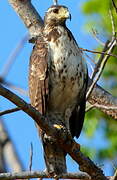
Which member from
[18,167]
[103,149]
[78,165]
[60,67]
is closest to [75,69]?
[60,67]

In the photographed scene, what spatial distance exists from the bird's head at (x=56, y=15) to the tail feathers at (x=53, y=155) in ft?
4.30

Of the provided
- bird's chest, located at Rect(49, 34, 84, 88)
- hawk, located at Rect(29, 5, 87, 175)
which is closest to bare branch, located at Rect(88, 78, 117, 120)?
hawk, located at Rect(29, 5, 87, 175)

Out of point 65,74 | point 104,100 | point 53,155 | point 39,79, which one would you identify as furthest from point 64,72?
point 53,155

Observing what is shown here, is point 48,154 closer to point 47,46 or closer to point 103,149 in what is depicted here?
point 47,46

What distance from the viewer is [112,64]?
936 cm

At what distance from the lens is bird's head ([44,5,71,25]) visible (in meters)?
6.26

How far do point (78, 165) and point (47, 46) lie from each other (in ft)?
4.66

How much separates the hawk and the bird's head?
0.14 feet

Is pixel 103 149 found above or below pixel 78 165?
above

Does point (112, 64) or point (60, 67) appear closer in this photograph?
point (60, 67)

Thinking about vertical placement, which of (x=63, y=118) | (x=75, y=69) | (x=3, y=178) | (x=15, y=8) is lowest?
(x=3, y=178)

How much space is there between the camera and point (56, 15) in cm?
637

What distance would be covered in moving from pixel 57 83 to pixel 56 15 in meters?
0.88

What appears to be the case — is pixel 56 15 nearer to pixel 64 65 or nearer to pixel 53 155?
pixel 64 65
